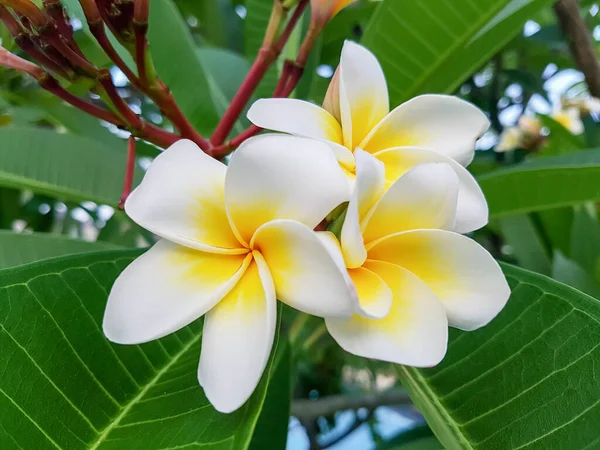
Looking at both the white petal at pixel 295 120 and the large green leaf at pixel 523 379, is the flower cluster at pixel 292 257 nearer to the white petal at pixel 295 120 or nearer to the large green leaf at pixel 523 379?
the white petal at pixel 295 120

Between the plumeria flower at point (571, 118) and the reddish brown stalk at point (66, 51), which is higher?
the reddish brown stalk at point (66, 51)

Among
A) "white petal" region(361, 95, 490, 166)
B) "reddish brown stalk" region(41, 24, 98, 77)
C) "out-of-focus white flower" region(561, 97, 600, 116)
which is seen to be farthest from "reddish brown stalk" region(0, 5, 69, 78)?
"out-of-focus white flower" region(561, 97, 600, 116)

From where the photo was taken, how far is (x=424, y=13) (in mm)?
689

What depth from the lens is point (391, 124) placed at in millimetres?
448

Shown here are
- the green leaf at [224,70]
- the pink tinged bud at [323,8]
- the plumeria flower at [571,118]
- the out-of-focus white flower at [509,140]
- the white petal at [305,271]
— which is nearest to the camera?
the white petal at [305,271]

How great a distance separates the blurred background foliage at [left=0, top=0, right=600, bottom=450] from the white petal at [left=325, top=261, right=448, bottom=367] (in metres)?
0.25

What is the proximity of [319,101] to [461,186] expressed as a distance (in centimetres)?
77

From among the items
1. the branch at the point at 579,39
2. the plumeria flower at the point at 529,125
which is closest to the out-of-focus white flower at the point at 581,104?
the plumeria flower at the point at 529,125

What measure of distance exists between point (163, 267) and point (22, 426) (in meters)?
0.15

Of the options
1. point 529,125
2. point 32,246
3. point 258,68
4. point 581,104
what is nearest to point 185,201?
point 258,68

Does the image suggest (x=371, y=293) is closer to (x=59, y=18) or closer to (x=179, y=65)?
(x=59, y=18)

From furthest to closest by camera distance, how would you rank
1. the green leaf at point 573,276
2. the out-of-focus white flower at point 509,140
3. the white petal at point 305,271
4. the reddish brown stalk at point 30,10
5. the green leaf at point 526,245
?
the out-of-focus white flower at point 509,140, the green leaf at point 526,245, the green leaf at point 573,276, the reddish brown stalk at point 30,10, the white petal at point 305,271

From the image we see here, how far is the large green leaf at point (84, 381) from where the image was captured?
37 cm

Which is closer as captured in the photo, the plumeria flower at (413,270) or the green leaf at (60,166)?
the plumeria flower at (413,270)
